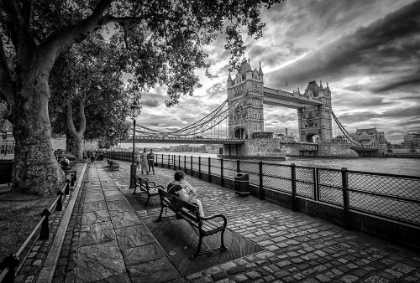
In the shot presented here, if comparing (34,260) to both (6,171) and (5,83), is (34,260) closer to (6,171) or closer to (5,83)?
(5,83)

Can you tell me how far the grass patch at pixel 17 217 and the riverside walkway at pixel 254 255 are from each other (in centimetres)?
63

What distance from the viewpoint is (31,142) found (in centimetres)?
588

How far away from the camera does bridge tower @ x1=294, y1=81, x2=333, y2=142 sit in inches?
3467

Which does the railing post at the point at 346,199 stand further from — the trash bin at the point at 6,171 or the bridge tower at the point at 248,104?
the bridge tower at the point at 248,104

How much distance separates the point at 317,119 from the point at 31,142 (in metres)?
100

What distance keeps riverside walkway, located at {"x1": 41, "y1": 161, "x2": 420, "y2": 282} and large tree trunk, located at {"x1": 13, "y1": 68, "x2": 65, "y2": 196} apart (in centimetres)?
206

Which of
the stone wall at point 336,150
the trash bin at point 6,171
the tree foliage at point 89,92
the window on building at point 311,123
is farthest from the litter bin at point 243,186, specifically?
the window on building at point 311,123

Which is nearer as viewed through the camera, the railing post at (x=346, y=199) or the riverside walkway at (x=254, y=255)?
the riverside walkway at (x=254, y=255)

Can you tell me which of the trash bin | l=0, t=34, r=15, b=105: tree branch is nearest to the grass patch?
the trash bin

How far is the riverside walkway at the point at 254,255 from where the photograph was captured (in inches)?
101

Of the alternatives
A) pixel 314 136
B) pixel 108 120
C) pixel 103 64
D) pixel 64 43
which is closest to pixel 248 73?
pixel 314 136

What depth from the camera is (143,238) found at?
3578mm

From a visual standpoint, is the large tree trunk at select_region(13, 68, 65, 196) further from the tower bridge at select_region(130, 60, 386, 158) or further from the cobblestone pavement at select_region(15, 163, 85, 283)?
the tower bridge at select_region(130, 60, 386, 158)

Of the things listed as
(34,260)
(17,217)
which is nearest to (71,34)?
(17,217)
